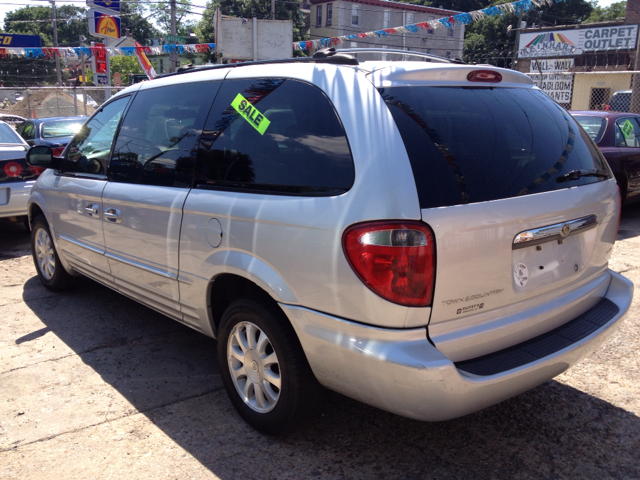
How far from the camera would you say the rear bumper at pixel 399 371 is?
226 centimetres

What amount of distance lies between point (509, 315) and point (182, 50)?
82.4ft

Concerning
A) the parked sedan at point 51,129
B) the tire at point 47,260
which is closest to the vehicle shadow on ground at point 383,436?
the tire at point 47,260

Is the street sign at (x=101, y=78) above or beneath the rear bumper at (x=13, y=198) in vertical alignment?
above

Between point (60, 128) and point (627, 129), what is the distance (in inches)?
418

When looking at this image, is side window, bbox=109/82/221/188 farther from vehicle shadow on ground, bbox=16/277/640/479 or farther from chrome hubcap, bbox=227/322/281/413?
vehicle shadow on ground, bbox=16/277/640/479

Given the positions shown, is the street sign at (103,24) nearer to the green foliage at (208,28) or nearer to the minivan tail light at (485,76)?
the minivan tail light at (485,76)

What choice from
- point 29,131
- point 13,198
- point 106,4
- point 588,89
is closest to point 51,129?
point 29,131

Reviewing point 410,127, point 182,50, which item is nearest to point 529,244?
point 410,127

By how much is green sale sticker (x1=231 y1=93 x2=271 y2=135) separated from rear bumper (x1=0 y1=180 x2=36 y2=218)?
5119 millimetres

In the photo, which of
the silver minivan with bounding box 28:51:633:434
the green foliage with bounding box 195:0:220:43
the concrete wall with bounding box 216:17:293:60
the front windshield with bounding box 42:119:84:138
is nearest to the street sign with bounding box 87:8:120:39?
the concrete wall with bounding box 216:17:293:60

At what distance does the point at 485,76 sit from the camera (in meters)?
2.89

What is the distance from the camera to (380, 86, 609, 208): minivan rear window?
7.83 ft

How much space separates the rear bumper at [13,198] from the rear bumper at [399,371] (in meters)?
5.77

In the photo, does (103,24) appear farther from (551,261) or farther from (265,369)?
(551,261)
